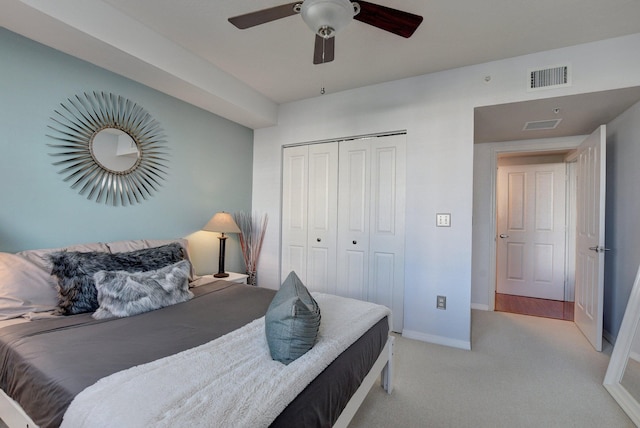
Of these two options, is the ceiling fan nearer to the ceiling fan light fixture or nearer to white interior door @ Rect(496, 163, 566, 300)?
the ceiling fan light fixture

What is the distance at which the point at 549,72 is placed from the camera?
242 cm

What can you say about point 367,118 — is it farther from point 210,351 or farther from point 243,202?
point 210,351

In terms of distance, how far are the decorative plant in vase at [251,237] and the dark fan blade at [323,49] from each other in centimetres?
239

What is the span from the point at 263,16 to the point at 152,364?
173 cm

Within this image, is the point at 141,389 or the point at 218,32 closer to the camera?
the point at 141,389

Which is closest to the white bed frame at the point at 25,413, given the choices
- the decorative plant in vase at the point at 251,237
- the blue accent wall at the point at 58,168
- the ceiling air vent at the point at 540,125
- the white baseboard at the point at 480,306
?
the blue accent wall at the point at 58,168

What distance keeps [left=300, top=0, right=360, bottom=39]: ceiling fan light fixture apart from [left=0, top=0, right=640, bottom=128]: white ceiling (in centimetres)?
68

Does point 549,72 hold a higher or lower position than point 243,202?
higher

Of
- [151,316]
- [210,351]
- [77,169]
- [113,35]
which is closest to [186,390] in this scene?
[210,351]

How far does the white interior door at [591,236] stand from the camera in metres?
2.62

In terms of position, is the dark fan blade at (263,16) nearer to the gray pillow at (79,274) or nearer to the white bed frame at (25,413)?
the gray pillow at (79,274)

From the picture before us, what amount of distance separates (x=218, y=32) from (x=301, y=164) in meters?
1.67

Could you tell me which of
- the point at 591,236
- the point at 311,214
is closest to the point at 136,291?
the point at 311,214

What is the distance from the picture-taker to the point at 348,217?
331 cm
